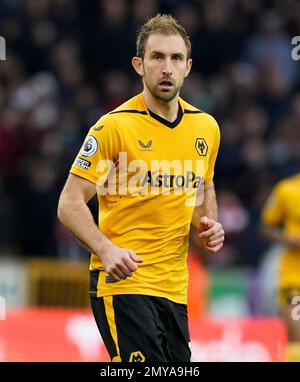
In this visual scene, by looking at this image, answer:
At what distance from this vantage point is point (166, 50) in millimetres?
6070

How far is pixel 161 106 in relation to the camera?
6203mm

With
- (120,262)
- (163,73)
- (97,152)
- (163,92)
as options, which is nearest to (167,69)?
(163,73)

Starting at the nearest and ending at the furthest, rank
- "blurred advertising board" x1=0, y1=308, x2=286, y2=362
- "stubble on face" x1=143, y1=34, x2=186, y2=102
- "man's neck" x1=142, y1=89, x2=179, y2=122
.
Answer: "stubble on face" x1=143, y1=34, x2=186, y2=102 < "man's neck" x1=142, y1=89, x2=179, y2=122 < "blurred advertising board" x1=0, y1=308, x2=286, y2=362

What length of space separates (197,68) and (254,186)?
183 centimetres

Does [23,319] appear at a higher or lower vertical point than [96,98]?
lower

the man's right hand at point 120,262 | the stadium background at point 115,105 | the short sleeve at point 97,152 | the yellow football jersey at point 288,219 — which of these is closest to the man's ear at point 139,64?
the short sleeve at point 97,152

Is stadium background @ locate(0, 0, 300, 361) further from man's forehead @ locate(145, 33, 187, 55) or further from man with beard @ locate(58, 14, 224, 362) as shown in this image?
man's forehead @ locate(145, 33, 187, 55)

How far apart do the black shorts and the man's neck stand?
0.98 m

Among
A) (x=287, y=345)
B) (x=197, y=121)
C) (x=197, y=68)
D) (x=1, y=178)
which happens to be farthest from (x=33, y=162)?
(x=197, y=121)

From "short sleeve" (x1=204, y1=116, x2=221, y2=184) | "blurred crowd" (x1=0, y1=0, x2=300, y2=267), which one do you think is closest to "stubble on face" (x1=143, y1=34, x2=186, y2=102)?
"short sleeve" (x1=204, y1=116, x2=221, y2=184)

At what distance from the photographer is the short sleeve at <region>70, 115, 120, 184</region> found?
599 centimetres

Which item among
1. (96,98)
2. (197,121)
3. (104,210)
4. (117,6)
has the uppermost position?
(117,6)
